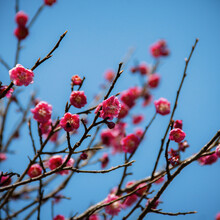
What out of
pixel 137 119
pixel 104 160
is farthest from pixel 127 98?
pixel 137 119

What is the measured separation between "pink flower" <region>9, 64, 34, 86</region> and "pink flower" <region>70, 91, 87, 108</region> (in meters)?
0.38

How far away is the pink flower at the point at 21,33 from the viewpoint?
3418 millimetres

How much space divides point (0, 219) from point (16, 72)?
1.82 meters

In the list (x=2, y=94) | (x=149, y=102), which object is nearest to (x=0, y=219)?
(x=2, y=94)

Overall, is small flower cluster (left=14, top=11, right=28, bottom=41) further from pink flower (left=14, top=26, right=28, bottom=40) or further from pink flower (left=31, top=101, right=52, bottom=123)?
pink flower (left=31, top=101, right=52, bottom=123)

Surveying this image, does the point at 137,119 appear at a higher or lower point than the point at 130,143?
higher

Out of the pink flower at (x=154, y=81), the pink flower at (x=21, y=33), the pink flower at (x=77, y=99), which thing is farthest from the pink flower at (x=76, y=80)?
the pink flower at (x=154, y=81)

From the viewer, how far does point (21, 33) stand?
11.5ft

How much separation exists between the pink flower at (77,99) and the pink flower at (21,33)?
1962mm

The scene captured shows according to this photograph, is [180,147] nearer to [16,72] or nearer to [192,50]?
[192,50]

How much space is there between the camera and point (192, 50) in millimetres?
2029

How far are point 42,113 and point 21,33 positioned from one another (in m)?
2.01

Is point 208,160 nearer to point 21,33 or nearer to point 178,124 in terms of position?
point 178,124

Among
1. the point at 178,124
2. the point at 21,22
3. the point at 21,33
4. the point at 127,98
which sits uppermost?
the point at 21,22
